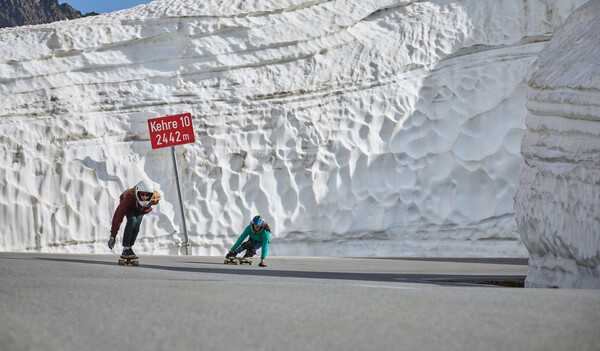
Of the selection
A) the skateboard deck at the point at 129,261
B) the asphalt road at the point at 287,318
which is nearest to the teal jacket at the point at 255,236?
the skateboard deck at the point at 129,261

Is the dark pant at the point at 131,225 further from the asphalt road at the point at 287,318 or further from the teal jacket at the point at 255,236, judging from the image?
the asphalt road at the point at 287,318

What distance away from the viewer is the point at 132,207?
9367 millimetres

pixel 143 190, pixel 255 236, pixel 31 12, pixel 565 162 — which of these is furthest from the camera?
pixel 31 12

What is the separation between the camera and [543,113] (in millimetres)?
8602

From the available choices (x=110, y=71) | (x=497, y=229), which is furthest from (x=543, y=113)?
(x=110, y=71)

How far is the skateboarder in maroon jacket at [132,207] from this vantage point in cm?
916

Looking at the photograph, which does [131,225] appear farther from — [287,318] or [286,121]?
[286,121]

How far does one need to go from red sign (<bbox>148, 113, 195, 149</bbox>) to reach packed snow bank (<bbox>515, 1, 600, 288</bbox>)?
7350 millimetres

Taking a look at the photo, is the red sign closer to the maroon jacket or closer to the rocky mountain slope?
the maroon jacket

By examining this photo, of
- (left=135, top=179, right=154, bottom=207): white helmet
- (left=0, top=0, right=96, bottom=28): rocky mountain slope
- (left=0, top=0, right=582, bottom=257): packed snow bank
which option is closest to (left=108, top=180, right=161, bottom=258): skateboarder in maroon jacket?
(left=135, top=179, right=154, bottom=207): white helmet

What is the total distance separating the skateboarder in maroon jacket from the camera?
30.1 ft

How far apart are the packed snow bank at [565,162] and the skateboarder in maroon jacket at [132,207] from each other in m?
4.22

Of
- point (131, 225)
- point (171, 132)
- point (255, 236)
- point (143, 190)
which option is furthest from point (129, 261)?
point (171, 132)

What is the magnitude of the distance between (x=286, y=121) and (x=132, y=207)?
727 centimetres
